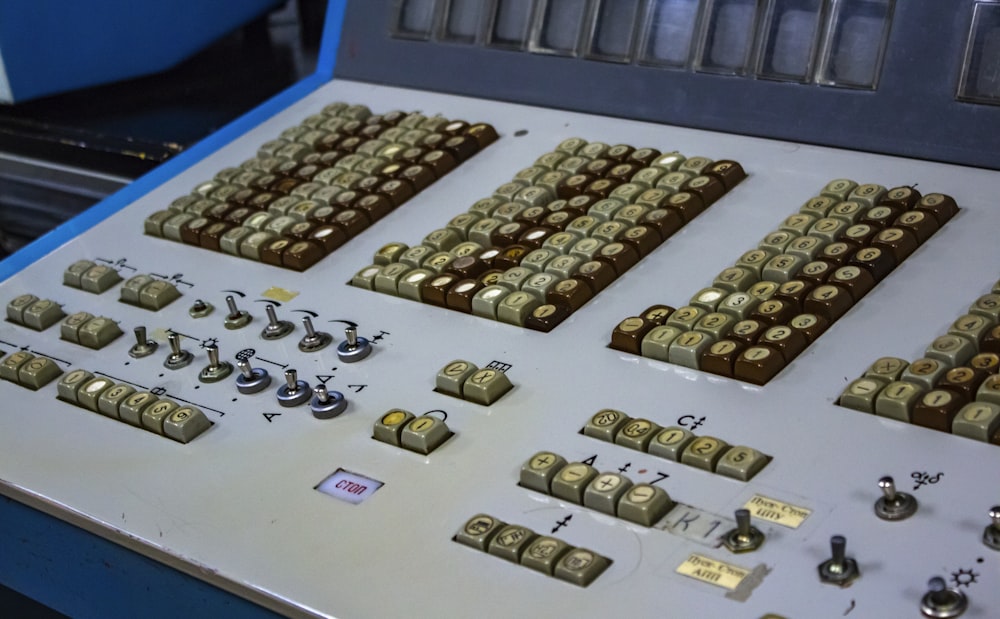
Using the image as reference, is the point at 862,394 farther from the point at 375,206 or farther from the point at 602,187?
the point at 375,206

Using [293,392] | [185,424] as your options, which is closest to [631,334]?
[293,392]

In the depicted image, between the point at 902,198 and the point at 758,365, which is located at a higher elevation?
the point at 902,198

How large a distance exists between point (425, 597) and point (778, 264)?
1.76ft

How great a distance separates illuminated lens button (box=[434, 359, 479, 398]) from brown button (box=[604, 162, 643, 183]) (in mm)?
396

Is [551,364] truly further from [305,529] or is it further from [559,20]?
[559,20]

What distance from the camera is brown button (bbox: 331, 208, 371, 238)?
64.7 inches

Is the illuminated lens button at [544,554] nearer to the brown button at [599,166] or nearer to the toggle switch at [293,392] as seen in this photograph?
the toggle switch at [293,392]

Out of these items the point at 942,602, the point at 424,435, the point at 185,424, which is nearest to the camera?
the point at 942,602

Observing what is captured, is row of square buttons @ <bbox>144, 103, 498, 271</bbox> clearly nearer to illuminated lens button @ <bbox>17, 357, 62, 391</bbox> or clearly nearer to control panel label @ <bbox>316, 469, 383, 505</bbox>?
illuminated lens button @ <bbox>17, 357, 62, 391</bbox>

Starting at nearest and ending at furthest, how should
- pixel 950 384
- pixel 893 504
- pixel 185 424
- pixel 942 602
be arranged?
pixel 942 602 → pixel 893 504 → pixel 950 384 → pixel 185 424

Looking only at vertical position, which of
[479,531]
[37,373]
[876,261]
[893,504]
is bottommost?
[37,373]

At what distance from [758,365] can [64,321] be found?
86 cm

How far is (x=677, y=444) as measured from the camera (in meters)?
1.09

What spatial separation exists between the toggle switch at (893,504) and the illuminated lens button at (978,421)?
89 millimetres
